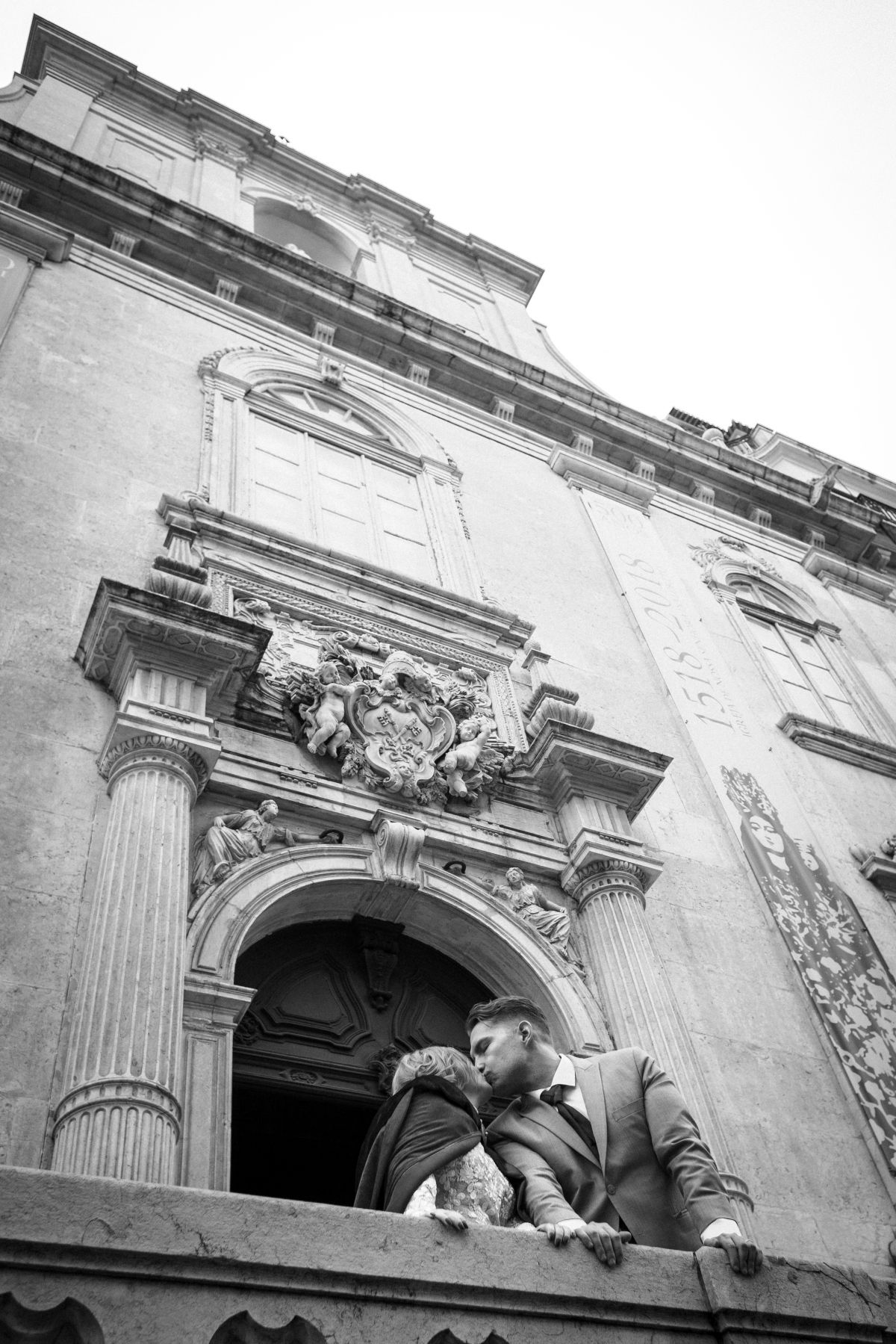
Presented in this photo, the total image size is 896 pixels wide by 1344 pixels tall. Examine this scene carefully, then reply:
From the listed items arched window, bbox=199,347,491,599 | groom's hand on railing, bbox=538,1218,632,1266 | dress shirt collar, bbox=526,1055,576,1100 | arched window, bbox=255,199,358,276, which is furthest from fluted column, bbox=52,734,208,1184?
arched window, bbox=255,199,358,276

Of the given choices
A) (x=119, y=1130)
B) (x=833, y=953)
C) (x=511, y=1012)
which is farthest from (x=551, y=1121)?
(x=833, y=953)

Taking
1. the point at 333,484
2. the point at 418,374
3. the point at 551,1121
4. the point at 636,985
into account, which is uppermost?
the point at 418,374

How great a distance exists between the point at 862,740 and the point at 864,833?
1675 millimetres

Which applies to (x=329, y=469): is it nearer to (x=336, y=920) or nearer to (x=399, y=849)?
(x=399, y=849)

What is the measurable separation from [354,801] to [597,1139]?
3.27 meters

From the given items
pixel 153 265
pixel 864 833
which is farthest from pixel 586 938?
pixel 153 265

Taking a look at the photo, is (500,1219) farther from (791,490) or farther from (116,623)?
(791,490)

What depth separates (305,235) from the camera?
17969 mm

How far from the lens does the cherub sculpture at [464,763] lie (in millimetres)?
8391

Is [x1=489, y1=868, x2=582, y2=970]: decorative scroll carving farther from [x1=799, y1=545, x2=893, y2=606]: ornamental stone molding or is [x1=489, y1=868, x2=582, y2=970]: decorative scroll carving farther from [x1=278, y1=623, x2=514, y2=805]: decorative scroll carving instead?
[x1=799, y1=545, x2=893, y2=606]: ornamental stone molding

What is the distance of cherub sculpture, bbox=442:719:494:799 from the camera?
8391 millimetres

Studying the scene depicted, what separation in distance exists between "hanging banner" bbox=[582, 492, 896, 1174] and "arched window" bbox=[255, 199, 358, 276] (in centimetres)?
720

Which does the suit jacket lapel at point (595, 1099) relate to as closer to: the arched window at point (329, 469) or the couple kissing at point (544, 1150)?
the couple kissing at point (544, 1150)

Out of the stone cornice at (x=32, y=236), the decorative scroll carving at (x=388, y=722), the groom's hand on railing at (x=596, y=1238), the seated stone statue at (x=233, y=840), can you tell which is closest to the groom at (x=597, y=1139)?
the groom's hand on railing at (x=596, y=1238)
